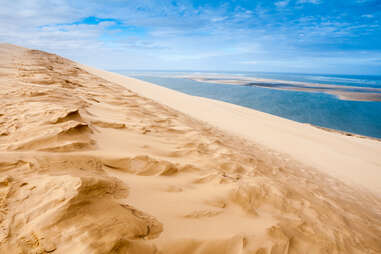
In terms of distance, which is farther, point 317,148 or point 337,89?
point 337,89

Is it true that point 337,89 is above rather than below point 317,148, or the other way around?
above

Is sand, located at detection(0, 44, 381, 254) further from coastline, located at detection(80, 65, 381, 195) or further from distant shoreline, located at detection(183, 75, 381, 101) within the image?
distant shoreline, located at detection(183, 75, 381, 101)

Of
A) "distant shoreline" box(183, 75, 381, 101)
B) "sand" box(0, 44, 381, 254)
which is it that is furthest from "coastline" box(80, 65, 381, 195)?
"distant shoreline" box(183, 75, 381, 101)

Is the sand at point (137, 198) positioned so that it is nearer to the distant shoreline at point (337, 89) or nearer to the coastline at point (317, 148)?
the coastline at point (317, 148)

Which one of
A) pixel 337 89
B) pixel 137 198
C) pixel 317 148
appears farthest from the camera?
pixel 337 89

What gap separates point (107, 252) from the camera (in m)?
0.89

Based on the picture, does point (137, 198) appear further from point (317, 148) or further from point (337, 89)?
point (337, 89)

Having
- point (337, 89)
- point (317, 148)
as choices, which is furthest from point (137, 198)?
point (337, 89)

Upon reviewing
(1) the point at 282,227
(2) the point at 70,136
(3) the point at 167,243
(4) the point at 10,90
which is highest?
(4) the point at 10,90

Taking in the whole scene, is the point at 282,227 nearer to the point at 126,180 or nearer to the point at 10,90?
the point at 126,180

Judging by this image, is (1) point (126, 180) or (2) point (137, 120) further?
(2) point (137, 120)

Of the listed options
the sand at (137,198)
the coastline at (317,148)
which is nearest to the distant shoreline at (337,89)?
the coastline at (317,148)

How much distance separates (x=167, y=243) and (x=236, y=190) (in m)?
0.86

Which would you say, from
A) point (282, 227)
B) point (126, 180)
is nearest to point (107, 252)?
point (126, 180)
